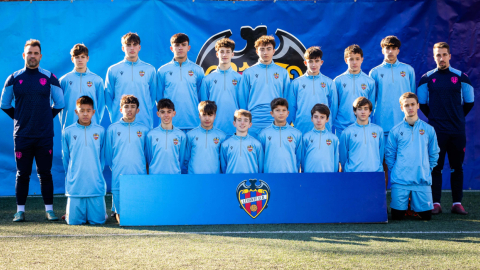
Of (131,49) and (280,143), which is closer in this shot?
(280,143)

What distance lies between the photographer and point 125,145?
4887mm

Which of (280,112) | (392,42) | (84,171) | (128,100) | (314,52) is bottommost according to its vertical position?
(84,171)

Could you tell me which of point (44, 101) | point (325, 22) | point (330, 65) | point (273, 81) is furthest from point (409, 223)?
point (44, 101)

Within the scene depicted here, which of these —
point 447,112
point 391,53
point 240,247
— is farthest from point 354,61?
point 240,247

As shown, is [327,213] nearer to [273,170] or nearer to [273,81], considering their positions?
[273,170]

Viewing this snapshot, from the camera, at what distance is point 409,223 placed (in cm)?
464

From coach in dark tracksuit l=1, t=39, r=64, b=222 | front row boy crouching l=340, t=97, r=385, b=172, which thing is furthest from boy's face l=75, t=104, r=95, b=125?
front row boy crouching l=340, t=97, r=385, b=172

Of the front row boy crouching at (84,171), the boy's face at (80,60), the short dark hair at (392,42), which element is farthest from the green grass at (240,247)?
the short dark hair at (392,42)

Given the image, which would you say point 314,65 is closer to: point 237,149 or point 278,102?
point 278,102

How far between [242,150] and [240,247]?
149 centimetres

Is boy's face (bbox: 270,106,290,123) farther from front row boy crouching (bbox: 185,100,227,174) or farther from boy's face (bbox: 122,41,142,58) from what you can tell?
boy's face (bbox: 122,41,142,58)

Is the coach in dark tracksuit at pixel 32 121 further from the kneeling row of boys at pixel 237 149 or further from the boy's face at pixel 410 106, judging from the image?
the boy's face at pixel 410 106

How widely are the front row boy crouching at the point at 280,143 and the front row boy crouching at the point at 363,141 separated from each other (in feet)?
1.83

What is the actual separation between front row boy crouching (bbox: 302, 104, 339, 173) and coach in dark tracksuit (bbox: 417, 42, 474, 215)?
1315 mm
